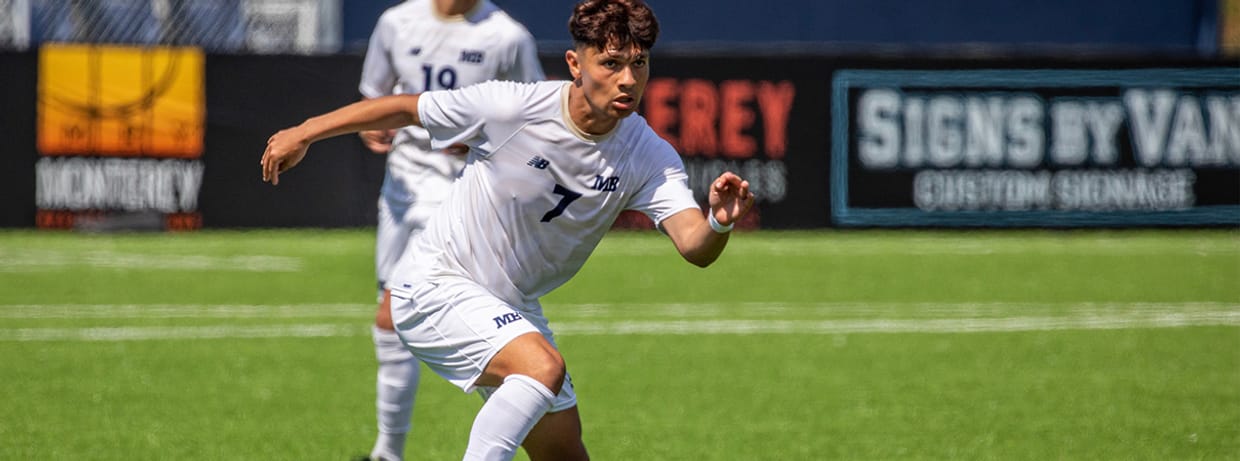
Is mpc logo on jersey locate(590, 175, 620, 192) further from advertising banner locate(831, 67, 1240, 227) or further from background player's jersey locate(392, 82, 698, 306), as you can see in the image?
advertising banner locate(831, 67, 1240, 227)

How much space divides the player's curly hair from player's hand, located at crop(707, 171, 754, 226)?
0.51 meters

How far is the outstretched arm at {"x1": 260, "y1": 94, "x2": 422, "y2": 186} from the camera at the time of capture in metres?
5.27

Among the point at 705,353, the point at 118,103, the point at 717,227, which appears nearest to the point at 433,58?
the point at 717,227

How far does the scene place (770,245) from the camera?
1850 centimetres

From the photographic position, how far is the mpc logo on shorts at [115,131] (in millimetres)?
18250

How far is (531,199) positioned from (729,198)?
0.69 m

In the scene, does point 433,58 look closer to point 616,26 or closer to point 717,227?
point 616,26

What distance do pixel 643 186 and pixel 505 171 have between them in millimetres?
452

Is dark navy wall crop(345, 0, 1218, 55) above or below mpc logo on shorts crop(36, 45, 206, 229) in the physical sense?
above

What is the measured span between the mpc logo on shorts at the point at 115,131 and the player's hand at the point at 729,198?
14.2 metres

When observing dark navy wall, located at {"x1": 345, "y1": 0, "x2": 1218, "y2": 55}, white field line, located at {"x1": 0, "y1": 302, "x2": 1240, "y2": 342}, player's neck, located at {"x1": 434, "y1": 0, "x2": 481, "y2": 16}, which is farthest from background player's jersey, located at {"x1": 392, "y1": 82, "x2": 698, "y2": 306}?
dark navy wall, located at {"x1": 345, "y1": 0, "x2": 1218, "y2": 55}

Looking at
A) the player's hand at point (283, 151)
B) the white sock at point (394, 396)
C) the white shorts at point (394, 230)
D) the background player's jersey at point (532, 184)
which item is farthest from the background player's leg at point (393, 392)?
the player's hand at point (283, 151)

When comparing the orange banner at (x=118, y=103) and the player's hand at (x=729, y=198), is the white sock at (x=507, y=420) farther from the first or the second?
the orange banner at (x=118, y=103)

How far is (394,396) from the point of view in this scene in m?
6.97
